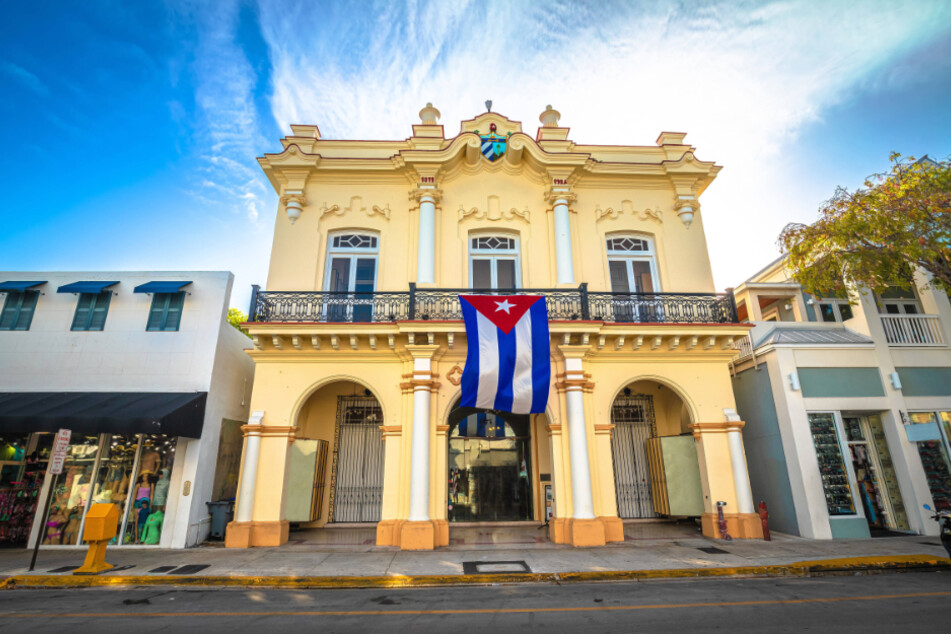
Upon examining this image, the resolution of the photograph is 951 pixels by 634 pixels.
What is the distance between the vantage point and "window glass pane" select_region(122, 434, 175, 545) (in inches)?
431

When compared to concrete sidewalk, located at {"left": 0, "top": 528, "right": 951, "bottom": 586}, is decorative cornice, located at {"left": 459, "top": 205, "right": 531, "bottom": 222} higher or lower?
higher

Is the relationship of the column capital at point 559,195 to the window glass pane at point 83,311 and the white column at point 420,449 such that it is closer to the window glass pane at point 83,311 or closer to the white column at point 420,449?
the white column at point 420,449

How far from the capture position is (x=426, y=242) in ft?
42.0

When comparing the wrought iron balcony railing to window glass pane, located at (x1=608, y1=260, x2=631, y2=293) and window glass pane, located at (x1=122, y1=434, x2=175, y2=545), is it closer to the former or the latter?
window glass pane, located at (x1=608, y1=260, x2=631, y2=293)

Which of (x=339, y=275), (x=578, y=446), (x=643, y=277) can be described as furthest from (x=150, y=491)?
(x=643, y=277)

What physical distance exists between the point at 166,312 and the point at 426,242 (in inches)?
279

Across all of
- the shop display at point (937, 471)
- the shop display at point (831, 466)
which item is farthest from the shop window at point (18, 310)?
the shop display at point (937, 471)

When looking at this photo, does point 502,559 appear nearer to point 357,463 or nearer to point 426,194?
point 357,463

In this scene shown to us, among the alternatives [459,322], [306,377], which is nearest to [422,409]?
[459,322]

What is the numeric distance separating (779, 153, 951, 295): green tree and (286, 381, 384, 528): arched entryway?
41.0 ft

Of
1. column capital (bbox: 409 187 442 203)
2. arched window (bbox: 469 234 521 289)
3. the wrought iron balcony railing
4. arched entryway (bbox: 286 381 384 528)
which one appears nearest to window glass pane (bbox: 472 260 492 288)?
arched window (bbox: 469 234 521 289)

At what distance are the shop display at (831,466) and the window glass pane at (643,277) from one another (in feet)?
17.2

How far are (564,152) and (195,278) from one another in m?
11.1

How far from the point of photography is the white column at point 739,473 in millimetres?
11367
